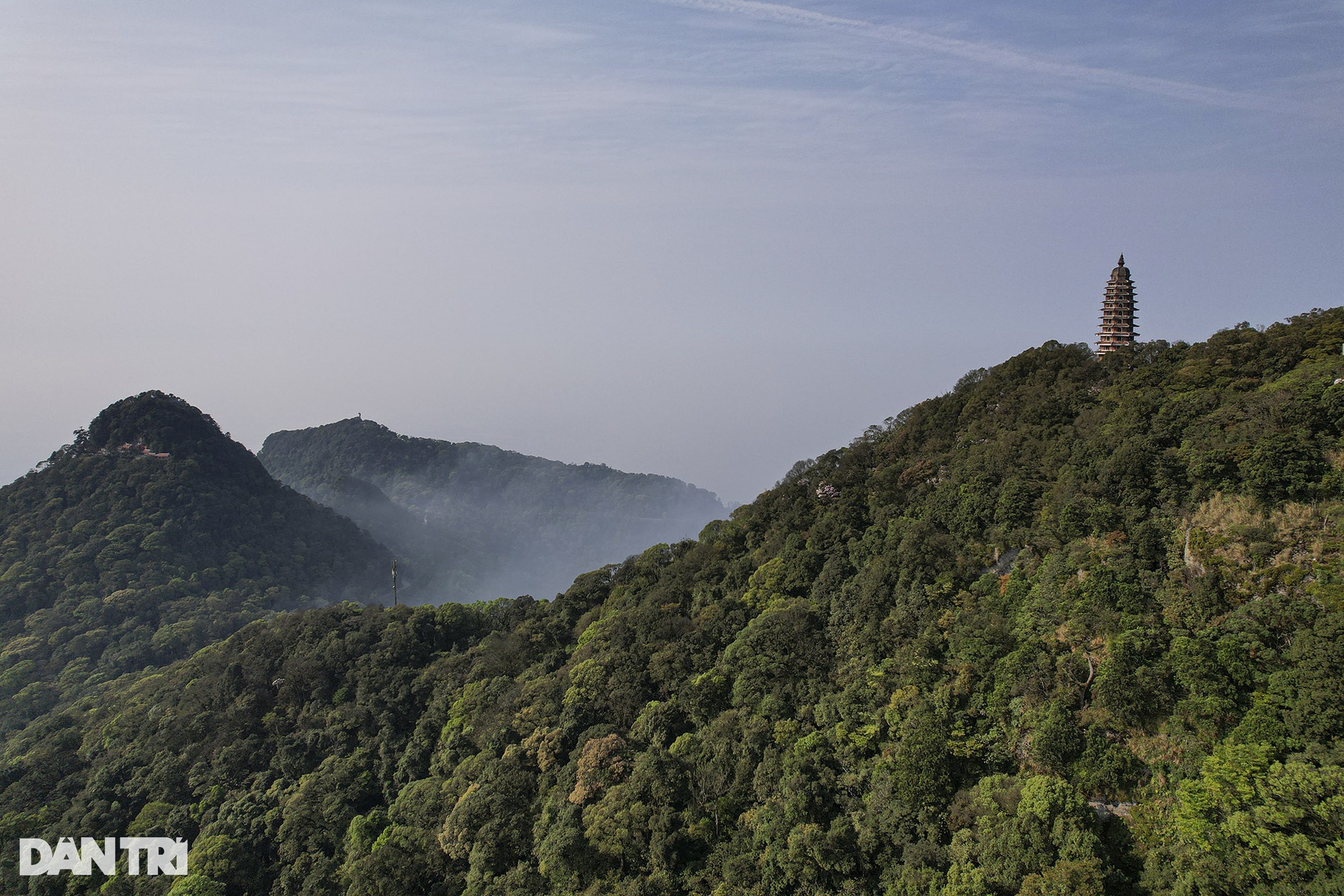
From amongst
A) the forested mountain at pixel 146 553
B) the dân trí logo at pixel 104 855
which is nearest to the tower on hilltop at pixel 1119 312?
the dân trí logo at pixel 104 855

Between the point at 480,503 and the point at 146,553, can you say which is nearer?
the point at 146,553

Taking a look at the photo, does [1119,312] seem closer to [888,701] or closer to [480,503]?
[888,701]

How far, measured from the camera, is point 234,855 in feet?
107

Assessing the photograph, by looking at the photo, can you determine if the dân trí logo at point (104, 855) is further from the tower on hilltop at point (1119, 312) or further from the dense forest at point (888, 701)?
the tower on hilltop at point (1119, 312)

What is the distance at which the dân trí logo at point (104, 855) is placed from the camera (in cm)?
3334

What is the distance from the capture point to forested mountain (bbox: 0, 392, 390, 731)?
6244cm

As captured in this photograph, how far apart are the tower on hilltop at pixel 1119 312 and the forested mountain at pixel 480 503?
3604 inches

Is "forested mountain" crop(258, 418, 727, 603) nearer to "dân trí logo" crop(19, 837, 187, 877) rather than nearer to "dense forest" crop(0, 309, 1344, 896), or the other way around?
"dense forest" crop(0, 309, 1344, 896)

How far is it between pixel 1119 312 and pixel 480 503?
137m

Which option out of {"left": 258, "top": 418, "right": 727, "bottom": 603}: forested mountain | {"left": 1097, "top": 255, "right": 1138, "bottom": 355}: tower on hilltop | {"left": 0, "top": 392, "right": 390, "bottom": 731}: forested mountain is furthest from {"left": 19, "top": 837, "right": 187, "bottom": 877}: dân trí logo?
{"left": 258, "top": 418, "right": 727, "bottom": 603}: forested mountain

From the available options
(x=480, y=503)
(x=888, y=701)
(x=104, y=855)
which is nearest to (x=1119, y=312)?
(x=888, y=701)

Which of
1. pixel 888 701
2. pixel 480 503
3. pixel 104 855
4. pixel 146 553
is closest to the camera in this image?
pixel 888 701

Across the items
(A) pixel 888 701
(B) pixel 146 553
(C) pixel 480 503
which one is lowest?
(A) pixel 888 701

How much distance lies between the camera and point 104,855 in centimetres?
3422
